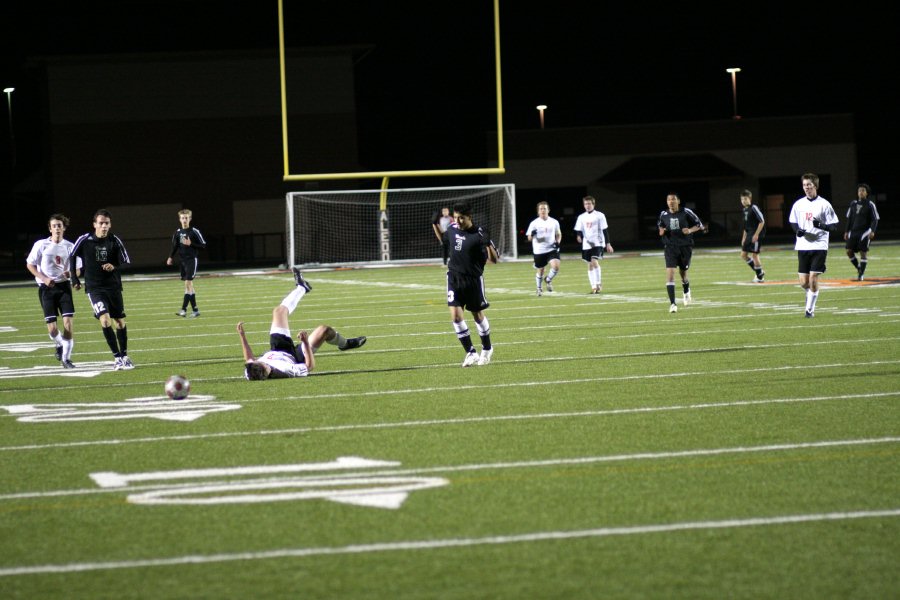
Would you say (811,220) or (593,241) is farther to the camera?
(593,241)

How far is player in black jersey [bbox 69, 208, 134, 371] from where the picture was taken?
14133 mm

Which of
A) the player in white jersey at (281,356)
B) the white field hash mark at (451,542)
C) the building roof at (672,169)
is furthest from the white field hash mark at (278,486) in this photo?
the building roof at (672,169)

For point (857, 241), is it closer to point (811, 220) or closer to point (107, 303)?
point (811, 220)

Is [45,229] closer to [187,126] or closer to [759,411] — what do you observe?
[187,126]

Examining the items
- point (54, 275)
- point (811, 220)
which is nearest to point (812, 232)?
point (811, 220)

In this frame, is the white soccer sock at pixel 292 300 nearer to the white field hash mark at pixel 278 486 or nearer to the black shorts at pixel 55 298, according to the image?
the black shorts at pixel 55 298

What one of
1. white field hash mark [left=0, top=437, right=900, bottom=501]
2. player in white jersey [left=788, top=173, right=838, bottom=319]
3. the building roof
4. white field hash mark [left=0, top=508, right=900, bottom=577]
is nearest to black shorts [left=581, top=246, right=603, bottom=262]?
player in white jersey [left=788, top=173, right=838, bottom=319]

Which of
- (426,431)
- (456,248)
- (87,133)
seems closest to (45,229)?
(87,133)

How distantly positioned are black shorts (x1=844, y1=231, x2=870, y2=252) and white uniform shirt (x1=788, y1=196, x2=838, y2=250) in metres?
7.72

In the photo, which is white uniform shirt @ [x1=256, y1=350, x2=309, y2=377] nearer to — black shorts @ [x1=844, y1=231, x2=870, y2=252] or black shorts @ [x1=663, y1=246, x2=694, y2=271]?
black shorts @ [x1=663, y1=246, x2=694, y2=271]

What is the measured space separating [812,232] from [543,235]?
8755 mm

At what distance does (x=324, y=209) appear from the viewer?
43250 mm

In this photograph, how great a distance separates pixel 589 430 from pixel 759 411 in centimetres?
146

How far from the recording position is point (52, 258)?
1481cm
